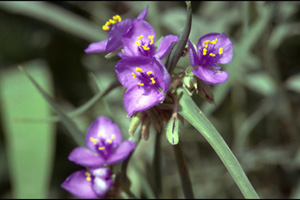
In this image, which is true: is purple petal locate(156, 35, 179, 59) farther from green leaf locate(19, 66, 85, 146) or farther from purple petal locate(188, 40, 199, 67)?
green leaf locate(19, 66, 85, 146)

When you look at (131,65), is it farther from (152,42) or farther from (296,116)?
(296,116)

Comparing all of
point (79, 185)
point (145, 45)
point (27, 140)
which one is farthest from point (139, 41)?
point (27, 140)

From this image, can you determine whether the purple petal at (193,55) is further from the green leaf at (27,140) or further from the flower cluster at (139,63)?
the green leaf at (27,140)

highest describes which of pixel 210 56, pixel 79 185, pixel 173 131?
A: pixel 210 56

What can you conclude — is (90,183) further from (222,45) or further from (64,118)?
(222,45)

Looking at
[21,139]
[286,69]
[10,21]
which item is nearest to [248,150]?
[286,69]

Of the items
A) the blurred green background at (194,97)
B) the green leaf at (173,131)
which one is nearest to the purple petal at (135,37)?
the green leaf at (173,131)

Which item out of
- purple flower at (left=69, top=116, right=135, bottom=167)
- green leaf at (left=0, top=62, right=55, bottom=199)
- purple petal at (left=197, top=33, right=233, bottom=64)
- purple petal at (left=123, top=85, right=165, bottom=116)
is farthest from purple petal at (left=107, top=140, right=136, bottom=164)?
green leaf at (left=0, top=62, right=55, bottom=199)
